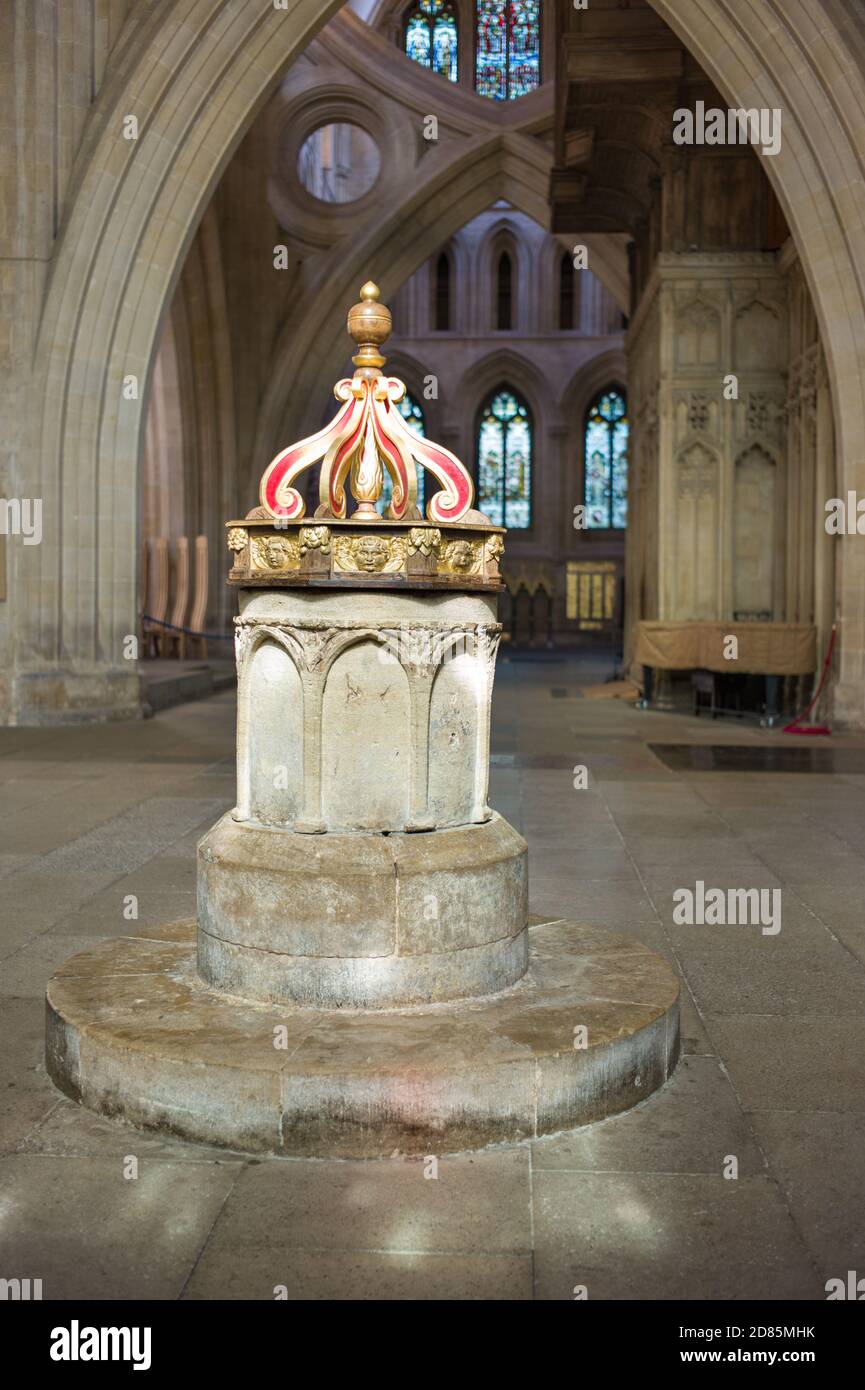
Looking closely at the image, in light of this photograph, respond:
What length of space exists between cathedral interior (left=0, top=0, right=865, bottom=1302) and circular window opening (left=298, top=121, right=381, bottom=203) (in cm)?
15

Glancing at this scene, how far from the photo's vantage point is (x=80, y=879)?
6.75 m

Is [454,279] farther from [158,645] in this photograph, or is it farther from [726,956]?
[726,956]

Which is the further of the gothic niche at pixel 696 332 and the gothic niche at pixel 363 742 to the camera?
the gothic niche at pixel 696 332

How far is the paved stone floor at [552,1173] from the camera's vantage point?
2.90m

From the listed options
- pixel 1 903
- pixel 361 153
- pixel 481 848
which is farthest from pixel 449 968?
pixel 361 153

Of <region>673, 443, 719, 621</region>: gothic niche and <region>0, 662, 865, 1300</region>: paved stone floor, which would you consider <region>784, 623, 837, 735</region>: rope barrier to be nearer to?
<region>673, 443, 719, 621</region>: gothic niche

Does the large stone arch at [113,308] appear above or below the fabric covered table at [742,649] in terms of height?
above

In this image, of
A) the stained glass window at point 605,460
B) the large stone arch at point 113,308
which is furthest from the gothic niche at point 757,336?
the stained glass window at point 605,460

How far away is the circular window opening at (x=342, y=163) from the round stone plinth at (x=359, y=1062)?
3436 cm

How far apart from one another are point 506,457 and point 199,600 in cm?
1827

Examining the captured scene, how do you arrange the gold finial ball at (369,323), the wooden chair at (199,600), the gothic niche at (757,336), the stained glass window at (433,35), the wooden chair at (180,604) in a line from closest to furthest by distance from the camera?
the gold finial ball at (369,323) → the gothic niche at (757,336) → the wooden chair at (199,600) → the wooden chair at (180,604) → the stained glass window at (433,35)

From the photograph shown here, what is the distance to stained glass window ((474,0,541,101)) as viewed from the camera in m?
38.3

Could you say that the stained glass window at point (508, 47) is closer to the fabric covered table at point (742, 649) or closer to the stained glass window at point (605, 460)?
the stained glass window at point (605, 460)

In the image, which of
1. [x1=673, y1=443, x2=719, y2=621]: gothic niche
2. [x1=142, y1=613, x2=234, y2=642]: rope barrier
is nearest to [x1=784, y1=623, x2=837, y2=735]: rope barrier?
[x1=673, y1=443, x2=719, y2=621]: gothic niche
